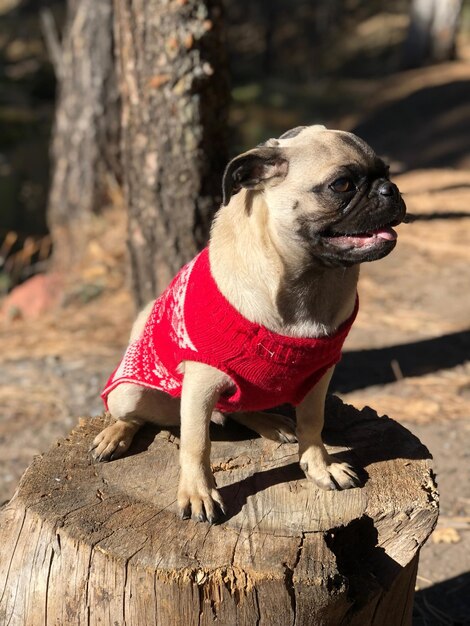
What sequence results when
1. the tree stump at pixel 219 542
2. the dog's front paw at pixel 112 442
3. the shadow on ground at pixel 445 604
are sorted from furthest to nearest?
the shadow on ground at pixel 445 604, the dog's front paw at pixel 112 442, the tree stump at pixel 219 542

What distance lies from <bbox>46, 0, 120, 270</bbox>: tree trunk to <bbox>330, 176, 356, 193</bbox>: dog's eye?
20.7 feet

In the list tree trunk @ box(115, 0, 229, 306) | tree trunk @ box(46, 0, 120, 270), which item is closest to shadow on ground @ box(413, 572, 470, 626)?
tree trunk @ box(115, 0, 229, 306)

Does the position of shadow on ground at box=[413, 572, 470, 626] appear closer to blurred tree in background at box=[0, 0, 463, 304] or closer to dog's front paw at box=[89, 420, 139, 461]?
dog's front paw at box=[89, 420, 139, 461]

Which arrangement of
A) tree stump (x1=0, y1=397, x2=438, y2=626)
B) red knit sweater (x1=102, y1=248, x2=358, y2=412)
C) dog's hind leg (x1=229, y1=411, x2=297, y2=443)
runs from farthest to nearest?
dog's hind leg (x1=229, y1=411, x2=297, y2=443) → red knit sweater (x1=102, y1=248, x2=358, y2=412) → tree stump (x1=0, y1=397, x2=438, y2=626)

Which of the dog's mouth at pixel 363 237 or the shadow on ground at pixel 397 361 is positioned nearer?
the dog's mouth at pixel 363 237

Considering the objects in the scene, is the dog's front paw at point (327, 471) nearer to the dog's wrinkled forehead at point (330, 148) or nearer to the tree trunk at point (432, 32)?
the dog's wrinkled forehead at point (330, 148)

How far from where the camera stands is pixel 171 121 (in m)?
5.54

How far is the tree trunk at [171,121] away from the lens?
17.6 ft

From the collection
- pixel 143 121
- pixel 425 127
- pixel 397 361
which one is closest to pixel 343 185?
pixel 143 121

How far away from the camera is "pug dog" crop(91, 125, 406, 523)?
3.08 meters

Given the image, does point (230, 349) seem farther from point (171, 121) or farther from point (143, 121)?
point (143, 121)

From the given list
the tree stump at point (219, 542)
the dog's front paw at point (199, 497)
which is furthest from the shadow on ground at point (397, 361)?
the dog's front paw at point (199, 497)

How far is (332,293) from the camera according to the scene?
3.35 m

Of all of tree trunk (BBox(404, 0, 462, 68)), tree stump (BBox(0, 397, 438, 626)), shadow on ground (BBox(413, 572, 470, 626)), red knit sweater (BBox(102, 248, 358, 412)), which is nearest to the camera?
tree stump (BBox(0, 397, 438, 626))
